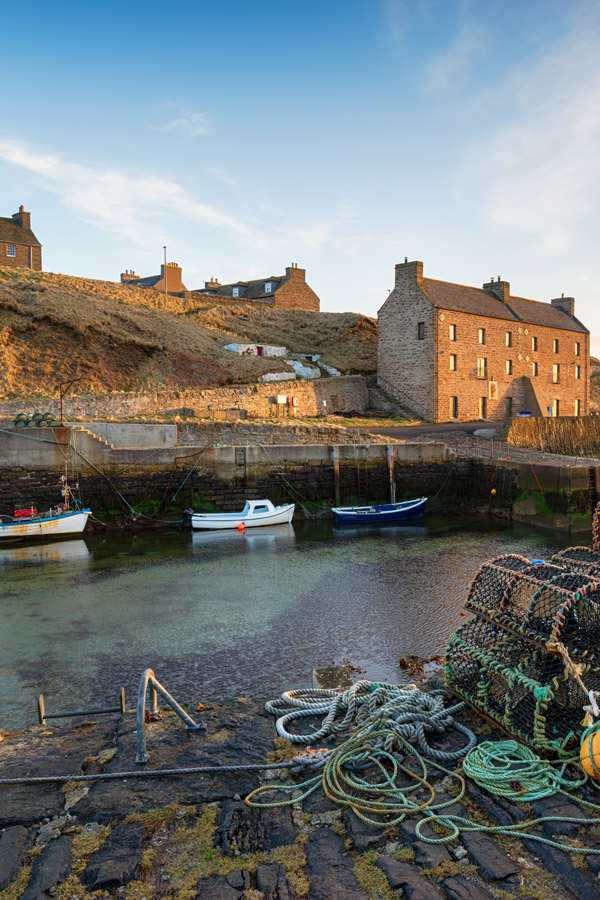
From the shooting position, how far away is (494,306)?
38.3 meters

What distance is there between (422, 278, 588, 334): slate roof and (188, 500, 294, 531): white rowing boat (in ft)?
61.7

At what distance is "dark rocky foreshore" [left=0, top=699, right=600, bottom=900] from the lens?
11.4 feet

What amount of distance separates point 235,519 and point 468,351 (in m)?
21.4

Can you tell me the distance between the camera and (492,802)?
4.11 metres

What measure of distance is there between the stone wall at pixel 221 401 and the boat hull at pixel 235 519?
8052 millimetres

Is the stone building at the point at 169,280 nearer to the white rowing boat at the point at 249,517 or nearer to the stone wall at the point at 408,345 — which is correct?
the stone wall at the point at 408,345

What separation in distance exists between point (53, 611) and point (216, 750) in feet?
26.3

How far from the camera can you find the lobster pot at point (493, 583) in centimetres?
576

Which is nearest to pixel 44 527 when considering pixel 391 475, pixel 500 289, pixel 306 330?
pixel 391 475

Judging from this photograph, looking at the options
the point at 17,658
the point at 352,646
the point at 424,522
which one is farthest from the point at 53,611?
the point at 424,522

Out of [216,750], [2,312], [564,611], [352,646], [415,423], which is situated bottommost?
[352,646]

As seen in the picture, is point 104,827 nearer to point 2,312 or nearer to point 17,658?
point 17,658

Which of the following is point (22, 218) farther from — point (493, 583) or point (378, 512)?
point (493, 583)

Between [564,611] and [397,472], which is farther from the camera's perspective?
[397,472]
